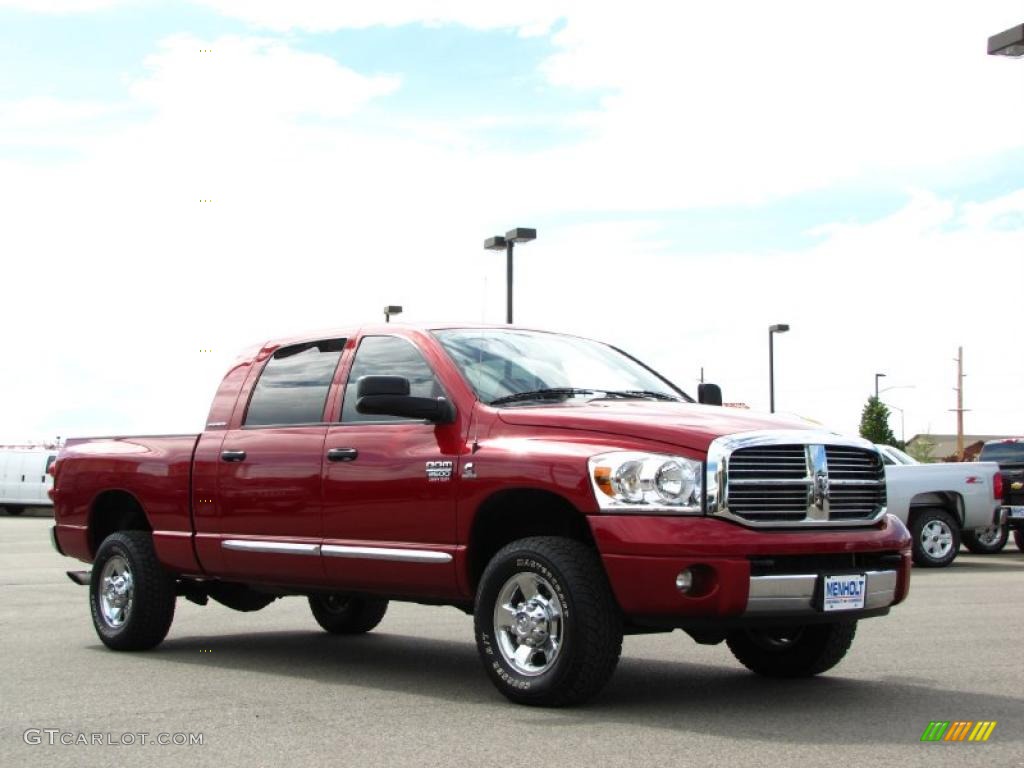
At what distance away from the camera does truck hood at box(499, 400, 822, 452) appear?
730cm

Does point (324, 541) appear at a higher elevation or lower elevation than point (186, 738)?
higher

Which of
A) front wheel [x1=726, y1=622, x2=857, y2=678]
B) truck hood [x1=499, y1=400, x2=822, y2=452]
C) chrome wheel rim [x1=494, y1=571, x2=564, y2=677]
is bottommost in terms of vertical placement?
front wheel [x1=726, y1=622, x2=857, y2=678]

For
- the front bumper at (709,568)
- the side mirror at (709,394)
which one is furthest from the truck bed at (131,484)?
the front bumper at (709,568)

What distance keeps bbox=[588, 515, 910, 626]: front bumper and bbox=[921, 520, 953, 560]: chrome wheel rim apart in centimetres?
1363

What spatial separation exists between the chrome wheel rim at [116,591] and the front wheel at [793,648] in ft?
13.3

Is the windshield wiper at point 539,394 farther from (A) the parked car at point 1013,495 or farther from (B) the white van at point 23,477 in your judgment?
(B) the white van at point 23,477

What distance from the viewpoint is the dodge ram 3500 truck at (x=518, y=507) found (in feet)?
23.5

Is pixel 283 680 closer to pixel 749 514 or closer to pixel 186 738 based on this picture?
pixel 186 738

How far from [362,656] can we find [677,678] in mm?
2261

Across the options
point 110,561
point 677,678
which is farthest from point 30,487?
point 677,678

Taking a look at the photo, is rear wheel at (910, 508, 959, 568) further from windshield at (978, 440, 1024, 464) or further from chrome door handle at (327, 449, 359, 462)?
chrome door handle at (327, 449, 359, 462)

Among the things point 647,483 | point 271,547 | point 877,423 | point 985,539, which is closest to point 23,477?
point 985,539

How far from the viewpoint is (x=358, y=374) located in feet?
29.7

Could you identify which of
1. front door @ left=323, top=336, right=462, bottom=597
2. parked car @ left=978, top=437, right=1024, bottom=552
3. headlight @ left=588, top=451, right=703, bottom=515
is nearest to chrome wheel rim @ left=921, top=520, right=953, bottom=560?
parked car @ left=978, top=437, right=1024, bottom=552
